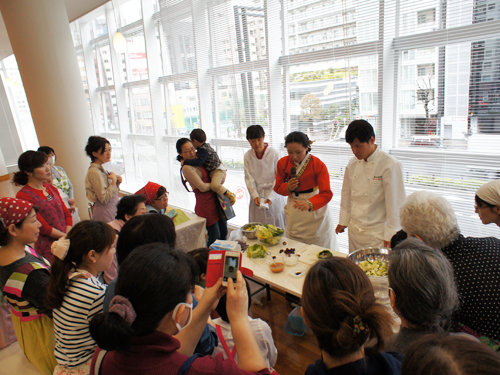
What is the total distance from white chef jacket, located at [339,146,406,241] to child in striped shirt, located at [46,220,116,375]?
1.91 m

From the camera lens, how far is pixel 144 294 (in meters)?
0.88

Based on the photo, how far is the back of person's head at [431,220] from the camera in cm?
144

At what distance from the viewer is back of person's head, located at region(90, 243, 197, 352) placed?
2.68 feet

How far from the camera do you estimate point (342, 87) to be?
310cm

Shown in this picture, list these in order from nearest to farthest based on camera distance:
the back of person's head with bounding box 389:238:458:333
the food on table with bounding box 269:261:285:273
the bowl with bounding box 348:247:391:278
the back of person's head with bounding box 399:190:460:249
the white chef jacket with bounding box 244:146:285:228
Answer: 1. the back of person's head with bounding box 389:238:458:333
2. the back of person's head with bounding box 399:190:460:249
3. the bowl with bounding box 348:247:391:278
4. the food on table with bounding box 269:261:285:273
5. the white chef jacket with bounding box 244:146:285:228

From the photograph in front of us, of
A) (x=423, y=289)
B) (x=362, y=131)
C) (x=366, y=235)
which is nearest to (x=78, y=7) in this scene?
(x=362, y=131)

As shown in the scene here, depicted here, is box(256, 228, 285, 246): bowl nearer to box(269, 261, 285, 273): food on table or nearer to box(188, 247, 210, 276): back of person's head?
box(269, 261, 285, 273): food on table

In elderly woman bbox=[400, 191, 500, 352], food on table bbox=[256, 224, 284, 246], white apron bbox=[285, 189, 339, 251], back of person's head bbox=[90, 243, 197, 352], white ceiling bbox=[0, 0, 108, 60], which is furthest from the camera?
white ceiling bbox=[0, 0, 108, 60]

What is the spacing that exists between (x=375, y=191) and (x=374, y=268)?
2.65 feet

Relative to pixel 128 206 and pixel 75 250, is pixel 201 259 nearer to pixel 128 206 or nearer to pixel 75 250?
pixel 75 250

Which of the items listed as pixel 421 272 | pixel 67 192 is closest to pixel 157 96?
pixel 67 192

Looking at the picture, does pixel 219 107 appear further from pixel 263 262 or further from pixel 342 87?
pixel 263 262

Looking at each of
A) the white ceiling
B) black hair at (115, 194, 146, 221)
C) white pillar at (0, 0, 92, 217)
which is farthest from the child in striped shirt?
the white ceiling

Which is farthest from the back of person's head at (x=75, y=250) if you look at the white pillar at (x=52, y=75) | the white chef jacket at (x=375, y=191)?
the white pillar at (x=52, y=75)
